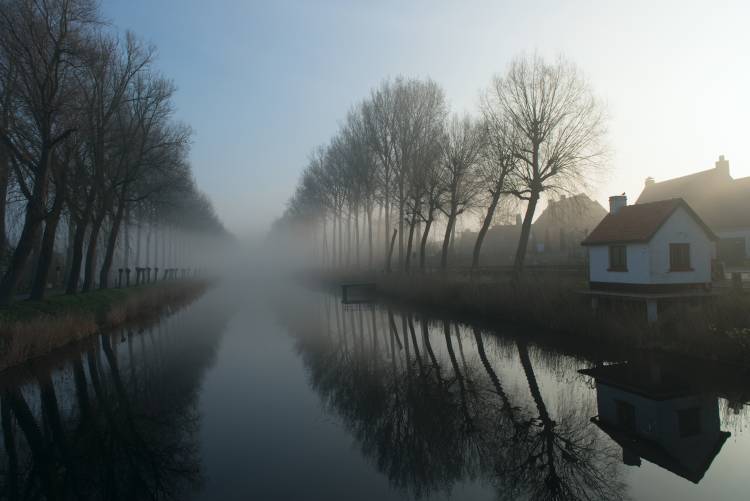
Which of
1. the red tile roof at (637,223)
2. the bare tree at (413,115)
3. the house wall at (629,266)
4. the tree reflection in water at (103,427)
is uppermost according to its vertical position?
the bare tree at (413,115)

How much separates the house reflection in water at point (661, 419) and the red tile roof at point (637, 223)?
7.60 m

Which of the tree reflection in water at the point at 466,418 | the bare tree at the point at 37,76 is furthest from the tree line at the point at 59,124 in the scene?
the tree reflection in water at the point at 466,418

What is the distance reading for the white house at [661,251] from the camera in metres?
17.8

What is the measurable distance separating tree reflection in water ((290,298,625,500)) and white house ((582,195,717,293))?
220 inches

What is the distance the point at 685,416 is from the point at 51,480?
31.7 feet

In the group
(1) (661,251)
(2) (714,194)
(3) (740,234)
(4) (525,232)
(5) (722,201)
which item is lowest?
(1) (661,251)

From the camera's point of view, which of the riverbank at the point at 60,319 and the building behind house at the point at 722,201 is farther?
the building behind house at the point at 722,201

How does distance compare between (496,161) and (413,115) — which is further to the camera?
(413,115)

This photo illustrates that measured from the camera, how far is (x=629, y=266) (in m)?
18.7

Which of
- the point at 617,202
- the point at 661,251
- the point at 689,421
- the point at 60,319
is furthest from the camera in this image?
the point at 617,202

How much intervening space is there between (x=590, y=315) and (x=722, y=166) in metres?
35.5

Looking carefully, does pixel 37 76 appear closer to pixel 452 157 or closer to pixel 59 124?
pixel 59 124

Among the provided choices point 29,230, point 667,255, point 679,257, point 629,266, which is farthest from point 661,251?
point 29,230

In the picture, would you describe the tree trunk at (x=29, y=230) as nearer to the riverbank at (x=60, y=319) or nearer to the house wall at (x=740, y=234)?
the riverbank at (x=60, y=319)
